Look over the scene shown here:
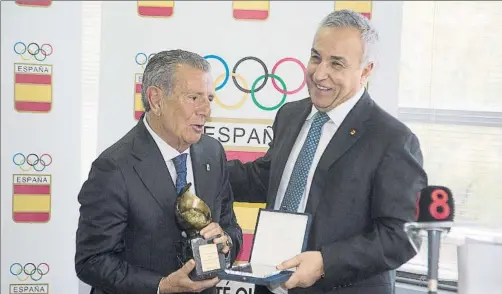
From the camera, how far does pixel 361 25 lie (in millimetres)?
2605

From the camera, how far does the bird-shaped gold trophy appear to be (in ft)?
8.14

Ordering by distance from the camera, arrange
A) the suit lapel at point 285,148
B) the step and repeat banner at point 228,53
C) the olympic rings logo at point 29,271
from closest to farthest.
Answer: the suit lapel at point 285,148, the step and repeat banner at point 228,53, the olympic rings logo at point 29,271

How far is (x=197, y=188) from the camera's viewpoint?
2.76m

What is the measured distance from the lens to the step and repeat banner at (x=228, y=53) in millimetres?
3709

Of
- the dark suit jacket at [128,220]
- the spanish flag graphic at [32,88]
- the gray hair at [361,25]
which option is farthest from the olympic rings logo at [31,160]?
the gray hair at [361,25]

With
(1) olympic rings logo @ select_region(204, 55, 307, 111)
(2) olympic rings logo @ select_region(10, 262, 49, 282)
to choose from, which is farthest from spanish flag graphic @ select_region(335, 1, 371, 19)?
(2) olympic rings logo @ select_region(10, 262, 49, 282)

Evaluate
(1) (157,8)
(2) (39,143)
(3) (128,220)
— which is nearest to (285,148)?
(3) (128,220)

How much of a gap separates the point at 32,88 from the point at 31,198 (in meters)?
0.61

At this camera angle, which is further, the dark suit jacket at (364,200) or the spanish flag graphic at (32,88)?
the spanish flag graphic at (32,88)

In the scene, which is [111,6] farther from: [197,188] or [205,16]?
[197,188]

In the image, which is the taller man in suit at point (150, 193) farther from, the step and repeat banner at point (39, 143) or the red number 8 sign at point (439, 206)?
the step and repeat banner at point (39, 143)

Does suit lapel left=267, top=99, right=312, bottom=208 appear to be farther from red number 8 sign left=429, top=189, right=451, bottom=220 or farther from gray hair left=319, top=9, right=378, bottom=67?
red number 8 sign left=429, top=189, right=451, bottom=220

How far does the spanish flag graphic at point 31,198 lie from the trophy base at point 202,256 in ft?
5.18

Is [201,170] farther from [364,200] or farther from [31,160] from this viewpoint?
[31,160]
